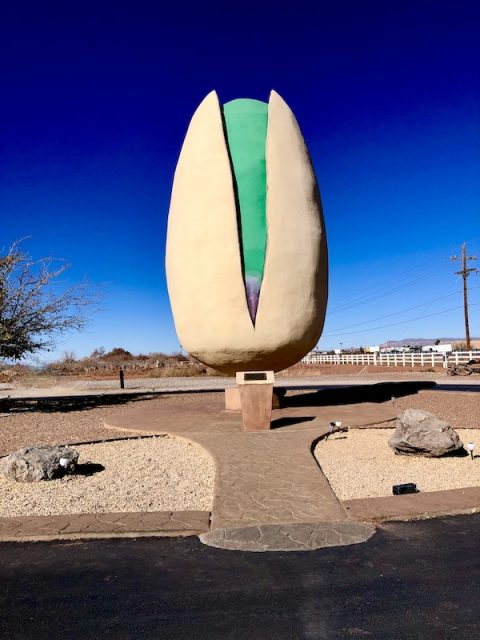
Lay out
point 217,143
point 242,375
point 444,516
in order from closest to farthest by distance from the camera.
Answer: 1. point 444,516
2. point 242,375
3. point 217,143

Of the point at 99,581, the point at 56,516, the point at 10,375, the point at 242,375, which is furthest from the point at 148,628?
the point at 10,375

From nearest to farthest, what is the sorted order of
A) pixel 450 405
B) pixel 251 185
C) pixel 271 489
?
1. pixel 271 489
2. pixel 251 185
3. pixel 450 405

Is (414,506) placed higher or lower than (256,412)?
lower

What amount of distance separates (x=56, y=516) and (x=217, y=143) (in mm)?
8957

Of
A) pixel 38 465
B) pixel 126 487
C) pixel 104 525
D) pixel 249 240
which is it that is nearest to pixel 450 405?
pixel 249 240

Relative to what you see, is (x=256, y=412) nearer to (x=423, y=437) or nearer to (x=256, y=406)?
Answer: (x=256, y=406)

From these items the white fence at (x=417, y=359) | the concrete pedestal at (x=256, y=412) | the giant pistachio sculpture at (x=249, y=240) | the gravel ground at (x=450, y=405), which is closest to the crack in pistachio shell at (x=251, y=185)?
the giant pistachio sculpture at (x=249, y=240)

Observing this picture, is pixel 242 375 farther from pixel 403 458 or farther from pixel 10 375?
pixel 10 375

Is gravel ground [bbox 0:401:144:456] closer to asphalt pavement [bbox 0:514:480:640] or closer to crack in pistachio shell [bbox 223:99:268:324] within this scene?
crack in pistachio shell [bbox 223:99:268:324]

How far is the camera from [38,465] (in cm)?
670

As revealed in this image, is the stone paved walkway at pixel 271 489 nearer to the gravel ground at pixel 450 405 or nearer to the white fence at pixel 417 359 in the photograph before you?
the gravel ground at pixel 450 405

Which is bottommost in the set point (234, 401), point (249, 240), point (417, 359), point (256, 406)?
point (234, 401)

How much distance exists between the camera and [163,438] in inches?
381

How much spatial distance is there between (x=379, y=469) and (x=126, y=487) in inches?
132
